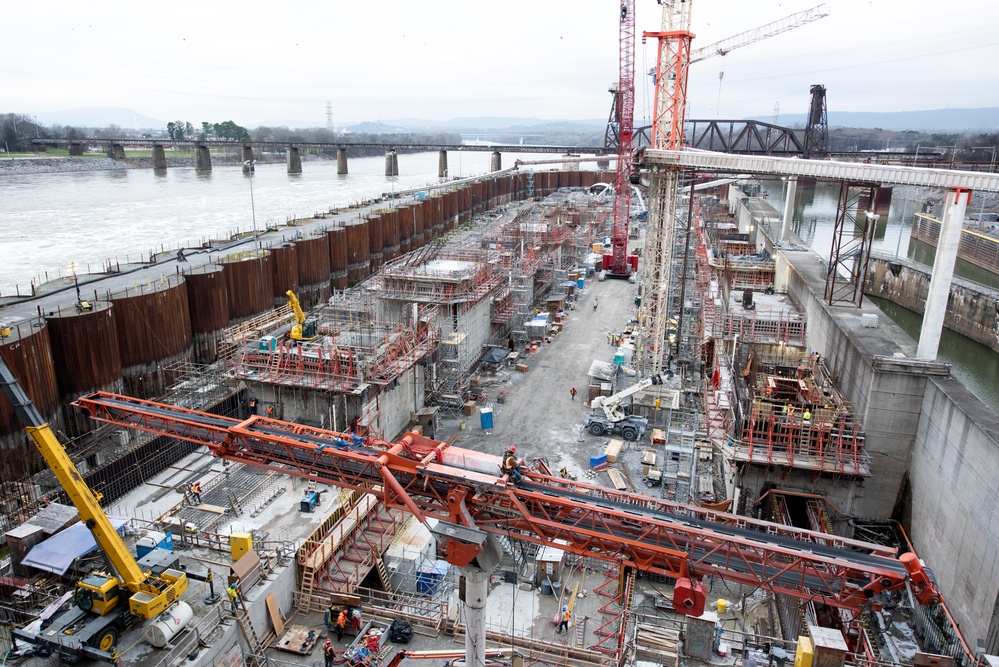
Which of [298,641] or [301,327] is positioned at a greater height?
[301,327]

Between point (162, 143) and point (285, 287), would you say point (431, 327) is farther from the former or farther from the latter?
point (162, 143)

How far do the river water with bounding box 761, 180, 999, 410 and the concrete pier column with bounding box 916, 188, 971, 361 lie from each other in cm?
1537

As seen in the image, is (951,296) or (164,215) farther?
(164,215)

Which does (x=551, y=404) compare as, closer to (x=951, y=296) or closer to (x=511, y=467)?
(x=511, y=467)

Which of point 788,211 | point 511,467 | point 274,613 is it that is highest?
point 788,211

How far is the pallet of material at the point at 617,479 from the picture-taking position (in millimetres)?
22219

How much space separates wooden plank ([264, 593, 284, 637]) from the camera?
608 inches

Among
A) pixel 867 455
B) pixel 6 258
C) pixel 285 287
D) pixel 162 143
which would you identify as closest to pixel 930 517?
pixel 867 455

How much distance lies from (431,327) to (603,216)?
5058 centimetres

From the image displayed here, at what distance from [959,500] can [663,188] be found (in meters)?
20.2

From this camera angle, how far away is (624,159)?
189ft

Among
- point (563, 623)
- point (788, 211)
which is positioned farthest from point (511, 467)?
point (788, 211)

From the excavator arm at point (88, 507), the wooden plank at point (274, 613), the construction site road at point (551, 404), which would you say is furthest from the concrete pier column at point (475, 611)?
the construction site road at point (551, 404)

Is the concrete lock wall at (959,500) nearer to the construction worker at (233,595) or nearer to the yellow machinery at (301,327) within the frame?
the construction worker at (233,595)
